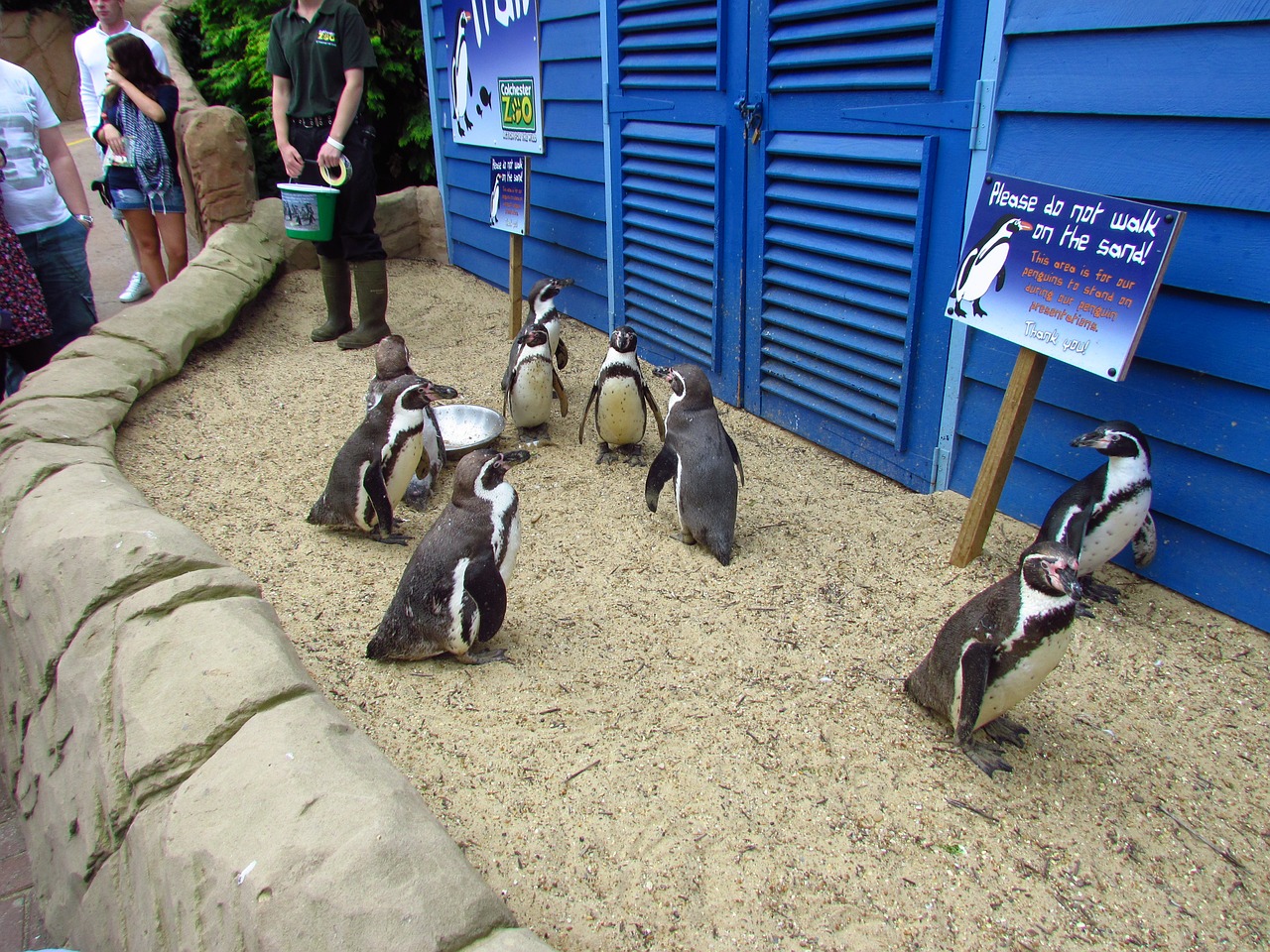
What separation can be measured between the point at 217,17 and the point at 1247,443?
10.3 meters

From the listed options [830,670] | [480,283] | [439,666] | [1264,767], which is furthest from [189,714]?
[480,283]

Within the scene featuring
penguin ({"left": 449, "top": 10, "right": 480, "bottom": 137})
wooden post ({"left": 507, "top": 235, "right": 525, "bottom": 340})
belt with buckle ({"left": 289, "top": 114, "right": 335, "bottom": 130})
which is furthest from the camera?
penguin ({"left": 449, "top": 10, "right": 480, "bottom": 137})

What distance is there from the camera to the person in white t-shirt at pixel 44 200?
3.70 meters

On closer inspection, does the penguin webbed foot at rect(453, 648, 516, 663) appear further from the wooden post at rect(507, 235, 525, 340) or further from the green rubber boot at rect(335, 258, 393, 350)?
the green rubber boot at rect(335, 258, 393, 350)

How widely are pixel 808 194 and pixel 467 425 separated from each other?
6.81 feet

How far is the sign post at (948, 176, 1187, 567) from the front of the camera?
2451 millimetres

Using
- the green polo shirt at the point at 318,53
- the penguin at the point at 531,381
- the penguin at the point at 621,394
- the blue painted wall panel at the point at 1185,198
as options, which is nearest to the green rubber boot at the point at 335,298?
the green polo shirt at the point at 318,53

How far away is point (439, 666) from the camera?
2.70 meters

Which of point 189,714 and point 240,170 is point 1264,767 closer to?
point 189,714

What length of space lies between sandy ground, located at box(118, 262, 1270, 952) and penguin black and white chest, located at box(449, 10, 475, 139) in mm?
4371

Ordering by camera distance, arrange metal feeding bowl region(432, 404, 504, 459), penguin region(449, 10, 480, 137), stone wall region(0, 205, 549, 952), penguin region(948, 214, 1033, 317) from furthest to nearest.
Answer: penguin region(449, 10, 480, 137) < metal feeding bowl region(432, 404, 504, 459) < penguin region(948, 214, 1033, 317) < stone wall region(0, 205, 549, 952)

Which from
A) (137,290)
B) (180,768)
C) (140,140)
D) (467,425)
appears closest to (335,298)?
(140,140)

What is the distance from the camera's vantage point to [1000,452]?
293cm

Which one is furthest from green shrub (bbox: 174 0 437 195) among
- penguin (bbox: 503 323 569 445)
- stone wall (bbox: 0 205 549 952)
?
stone wall (bbox: 0 205 549 952)
